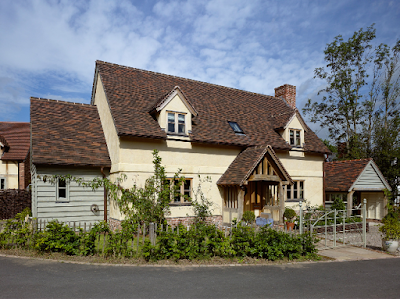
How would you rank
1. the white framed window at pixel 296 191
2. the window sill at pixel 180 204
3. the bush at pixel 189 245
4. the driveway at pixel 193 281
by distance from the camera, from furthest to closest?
the white framed window at pixel 296 191 < the window sill at pixel 180 204 < the bush at pixel 189 245 < the driveway at pixel 193 281

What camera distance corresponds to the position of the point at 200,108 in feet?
68.8

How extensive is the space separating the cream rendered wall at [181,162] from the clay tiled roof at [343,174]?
8.47 meters

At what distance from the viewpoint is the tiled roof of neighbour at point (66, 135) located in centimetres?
1602

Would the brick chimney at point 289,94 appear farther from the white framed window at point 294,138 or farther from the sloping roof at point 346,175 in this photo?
the sloping roof at point 346,175

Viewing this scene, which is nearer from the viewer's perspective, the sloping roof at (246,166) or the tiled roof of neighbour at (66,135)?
the tiled roof of neighbour at (66,135)

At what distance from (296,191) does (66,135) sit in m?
15.5

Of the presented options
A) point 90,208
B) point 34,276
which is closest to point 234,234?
point 34,276

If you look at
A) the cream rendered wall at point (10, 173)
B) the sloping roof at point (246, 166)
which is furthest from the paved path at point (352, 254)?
the cream rendered wall at point (10, 173)

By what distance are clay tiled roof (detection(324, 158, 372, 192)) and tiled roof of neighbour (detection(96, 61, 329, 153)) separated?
2561 millimetres

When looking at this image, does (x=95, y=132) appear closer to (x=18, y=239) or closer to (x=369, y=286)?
(x=18, y=239)

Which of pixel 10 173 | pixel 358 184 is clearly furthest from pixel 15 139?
pixel 358 184

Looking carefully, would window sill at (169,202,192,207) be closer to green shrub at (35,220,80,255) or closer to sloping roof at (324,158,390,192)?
green shrub at (35,220,80,255)

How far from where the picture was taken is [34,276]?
8.64 metres

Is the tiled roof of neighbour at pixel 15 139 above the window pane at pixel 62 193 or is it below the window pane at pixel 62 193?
above
